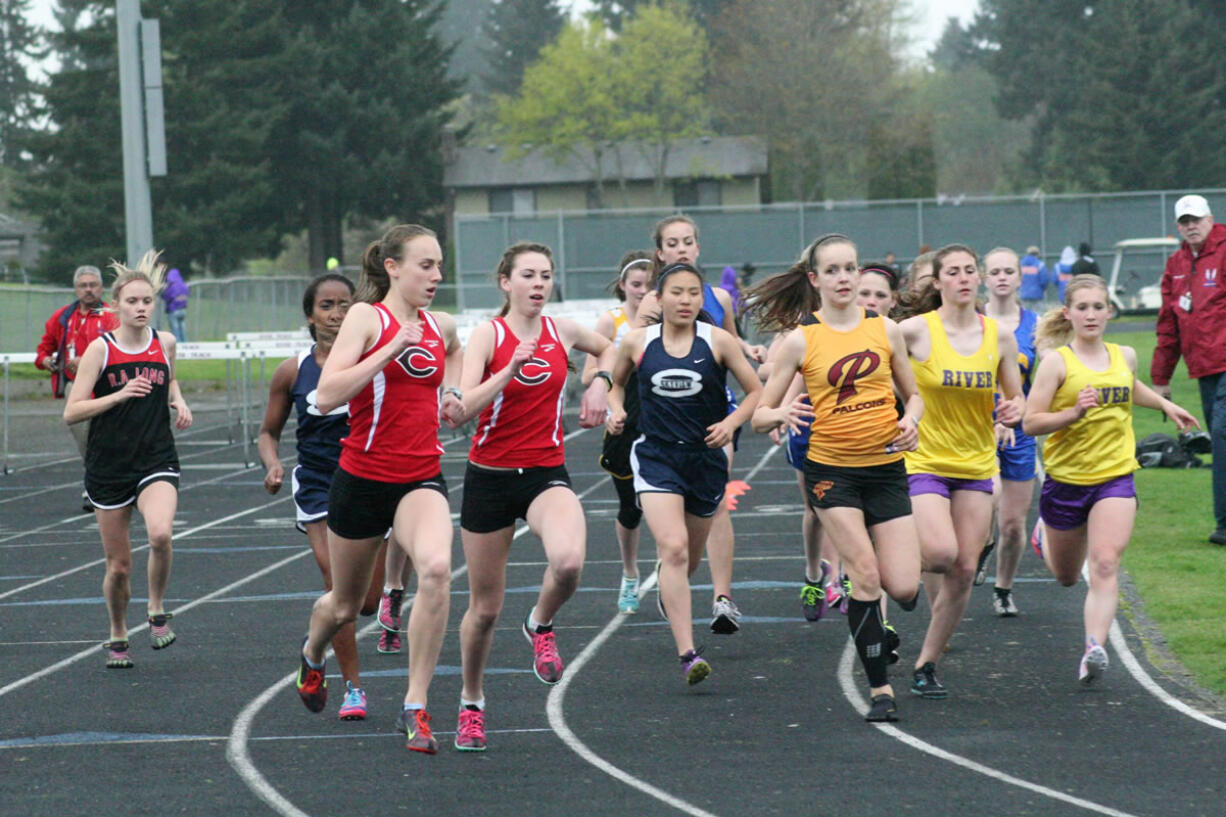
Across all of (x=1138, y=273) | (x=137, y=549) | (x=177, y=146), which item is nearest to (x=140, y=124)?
(x=137, y=549)

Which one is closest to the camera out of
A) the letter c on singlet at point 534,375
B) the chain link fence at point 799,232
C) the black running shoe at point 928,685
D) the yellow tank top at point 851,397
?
the letter c on singlet at point 534,375

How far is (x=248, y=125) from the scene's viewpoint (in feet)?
192

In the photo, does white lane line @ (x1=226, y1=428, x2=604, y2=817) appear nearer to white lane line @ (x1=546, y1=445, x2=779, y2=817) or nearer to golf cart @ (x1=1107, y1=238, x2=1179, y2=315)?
white lane line @ (x1=546, y1=445, x2=779, y2=817)

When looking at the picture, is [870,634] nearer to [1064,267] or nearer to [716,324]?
[716,324]

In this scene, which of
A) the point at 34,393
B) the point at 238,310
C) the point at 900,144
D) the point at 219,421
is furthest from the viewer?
the point at 900,144

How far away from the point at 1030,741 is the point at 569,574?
188 cm

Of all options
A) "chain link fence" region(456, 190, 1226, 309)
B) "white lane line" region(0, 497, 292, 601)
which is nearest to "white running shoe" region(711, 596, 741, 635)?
"white lane line" region(0, 497, 292, 601)

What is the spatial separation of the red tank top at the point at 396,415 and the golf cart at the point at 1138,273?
4137 cm

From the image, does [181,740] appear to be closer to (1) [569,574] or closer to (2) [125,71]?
(1) [569,574]

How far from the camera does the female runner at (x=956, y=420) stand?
7926mm

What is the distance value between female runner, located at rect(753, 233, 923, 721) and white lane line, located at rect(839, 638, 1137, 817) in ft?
0.64

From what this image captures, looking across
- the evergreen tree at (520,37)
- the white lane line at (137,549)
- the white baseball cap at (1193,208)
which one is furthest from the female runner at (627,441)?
the evergreen tree at (520,37)

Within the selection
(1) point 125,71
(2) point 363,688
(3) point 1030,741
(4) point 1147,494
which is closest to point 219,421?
(1) point 125,71

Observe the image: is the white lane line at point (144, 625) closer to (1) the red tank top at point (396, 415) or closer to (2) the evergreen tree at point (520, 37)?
(1) the red tank top at point (396, 415)
